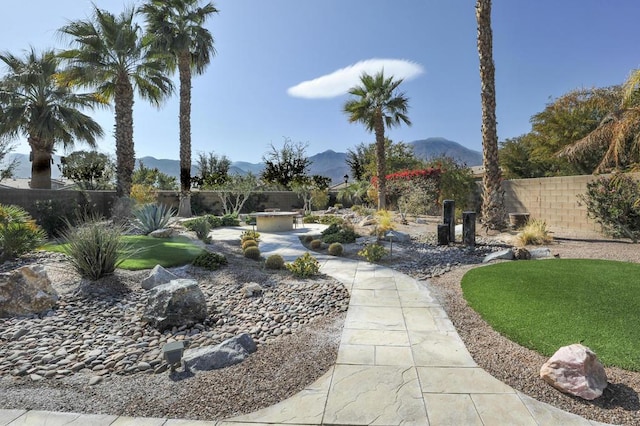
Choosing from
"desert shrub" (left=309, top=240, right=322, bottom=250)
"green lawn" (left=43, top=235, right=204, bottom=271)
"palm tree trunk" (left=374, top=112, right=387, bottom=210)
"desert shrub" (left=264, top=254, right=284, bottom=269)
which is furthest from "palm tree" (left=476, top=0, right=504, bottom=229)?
"green lawn" (left=43, top=235, right=204, bottom=271)

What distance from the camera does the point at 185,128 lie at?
57.0ft

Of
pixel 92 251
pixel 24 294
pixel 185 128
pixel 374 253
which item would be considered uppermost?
pixel 185 128

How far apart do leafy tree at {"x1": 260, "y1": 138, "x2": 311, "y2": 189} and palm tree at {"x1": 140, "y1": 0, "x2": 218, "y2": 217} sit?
11967mm

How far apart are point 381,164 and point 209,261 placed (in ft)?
41.6

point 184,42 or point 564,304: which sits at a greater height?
point 184,42

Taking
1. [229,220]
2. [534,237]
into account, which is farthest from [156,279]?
[229,220]

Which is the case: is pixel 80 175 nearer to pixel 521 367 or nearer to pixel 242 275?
pixel 242 275

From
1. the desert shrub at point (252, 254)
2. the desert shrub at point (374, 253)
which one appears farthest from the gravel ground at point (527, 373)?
the desert shrub at point (252, 254)

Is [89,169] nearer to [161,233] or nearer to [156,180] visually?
[156,180]

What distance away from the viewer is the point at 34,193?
11.4 meters

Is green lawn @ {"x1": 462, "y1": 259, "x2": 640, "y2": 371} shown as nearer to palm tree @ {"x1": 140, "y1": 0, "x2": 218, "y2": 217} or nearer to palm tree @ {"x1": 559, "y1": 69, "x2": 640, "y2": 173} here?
palm tree @ {"x1": 559, "y1": 69, "x2": 640, "y2": 173}

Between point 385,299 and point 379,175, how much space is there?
1319 cm

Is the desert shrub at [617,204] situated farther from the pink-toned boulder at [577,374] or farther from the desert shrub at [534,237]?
the pink-toned boulder at [577,374]

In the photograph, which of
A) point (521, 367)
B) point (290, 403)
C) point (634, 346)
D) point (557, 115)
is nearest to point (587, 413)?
point (521, 367)
